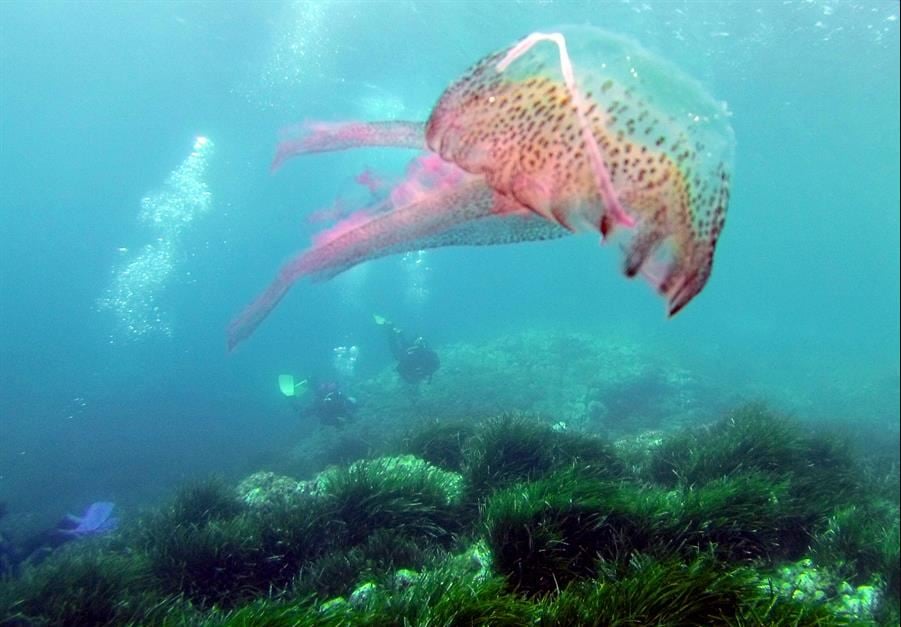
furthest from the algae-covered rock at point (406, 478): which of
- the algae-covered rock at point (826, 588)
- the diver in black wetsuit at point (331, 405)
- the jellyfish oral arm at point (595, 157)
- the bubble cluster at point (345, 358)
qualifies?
the bubble cluster at point (345, 358)

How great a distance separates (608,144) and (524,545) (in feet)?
10.9

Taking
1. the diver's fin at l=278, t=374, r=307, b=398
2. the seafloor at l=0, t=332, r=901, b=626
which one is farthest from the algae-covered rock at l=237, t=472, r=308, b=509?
the diver's fin at l=278, t=374, r=307, b=398

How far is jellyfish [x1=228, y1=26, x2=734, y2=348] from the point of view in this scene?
167 cm

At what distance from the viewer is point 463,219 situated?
2.13 meters

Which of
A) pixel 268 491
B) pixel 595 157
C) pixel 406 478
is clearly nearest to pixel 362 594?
pixel 406 478

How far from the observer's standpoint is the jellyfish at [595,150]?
1.67 meters

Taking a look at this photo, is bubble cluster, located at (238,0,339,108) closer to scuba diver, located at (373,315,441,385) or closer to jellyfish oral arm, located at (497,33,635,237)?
scuba diver, located at (373,315,441,385)

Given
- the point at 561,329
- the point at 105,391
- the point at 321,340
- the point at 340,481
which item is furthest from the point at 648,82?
the point at 321,340

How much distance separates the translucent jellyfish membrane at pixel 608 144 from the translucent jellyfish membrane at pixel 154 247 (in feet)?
179

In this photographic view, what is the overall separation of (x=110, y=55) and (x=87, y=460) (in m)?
25.5

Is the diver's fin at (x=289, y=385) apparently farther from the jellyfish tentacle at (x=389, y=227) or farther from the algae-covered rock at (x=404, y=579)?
the jellyfish tentacle at (x=389, y=227)

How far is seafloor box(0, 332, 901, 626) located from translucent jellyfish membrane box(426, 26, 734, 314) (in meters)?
2.29

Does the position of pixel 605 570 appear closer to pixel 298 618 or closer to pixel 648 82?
pixel 298 618

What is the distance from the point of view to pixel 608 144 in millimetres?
1669
